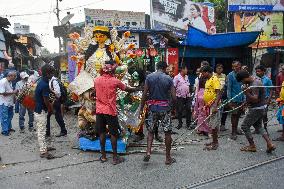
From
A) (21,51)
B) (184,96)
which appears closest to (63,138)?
(184,96)

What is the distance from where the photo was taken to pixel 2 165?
22.2 feet

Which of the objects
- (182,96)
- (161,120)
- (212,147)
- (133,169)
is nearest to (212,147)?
(212,147)

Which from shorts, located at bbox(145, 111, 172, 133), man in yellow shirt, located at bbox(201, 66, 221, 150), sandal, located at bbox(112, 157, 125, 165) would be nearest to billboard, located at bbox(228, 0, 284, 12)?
man in yellow shirt, located at bbox(201, 66, 221, 150)

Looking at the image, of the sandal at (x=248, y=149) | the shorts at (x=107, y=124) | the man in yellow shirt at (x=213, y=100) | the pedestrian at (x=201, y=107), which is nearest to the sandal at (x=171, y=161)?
the shorts at (x=107, y=124)

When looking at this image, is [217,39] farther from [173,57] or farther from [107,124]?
[107,124]

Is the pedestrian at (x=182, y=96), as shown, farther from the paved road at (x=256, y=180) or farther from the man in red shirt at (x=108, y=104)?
the paved road at (x=256, y=180)

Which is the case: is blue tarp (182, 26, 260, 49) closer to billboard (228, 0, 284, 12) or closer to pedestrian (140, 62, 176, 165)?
pedestrian (140, 62, 176, 165)

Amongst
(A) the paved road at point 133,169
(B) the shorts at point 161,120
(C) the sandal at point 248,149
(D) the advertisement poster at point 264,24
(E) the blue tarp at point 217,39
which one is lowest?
(A) the paved road at point 133,169

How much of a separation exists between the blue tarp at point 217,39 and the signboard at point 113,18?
511cm

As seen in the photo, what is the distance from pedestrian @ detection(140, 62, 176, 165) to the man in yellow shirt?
1230 mm

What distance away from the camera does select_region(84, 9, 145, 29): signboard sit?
55.4ft

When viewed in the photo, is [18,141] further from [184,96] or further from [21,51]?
[21,51]

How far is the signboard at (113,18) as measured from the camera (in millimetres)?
16875

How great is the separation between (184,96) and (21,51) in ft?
81.9
